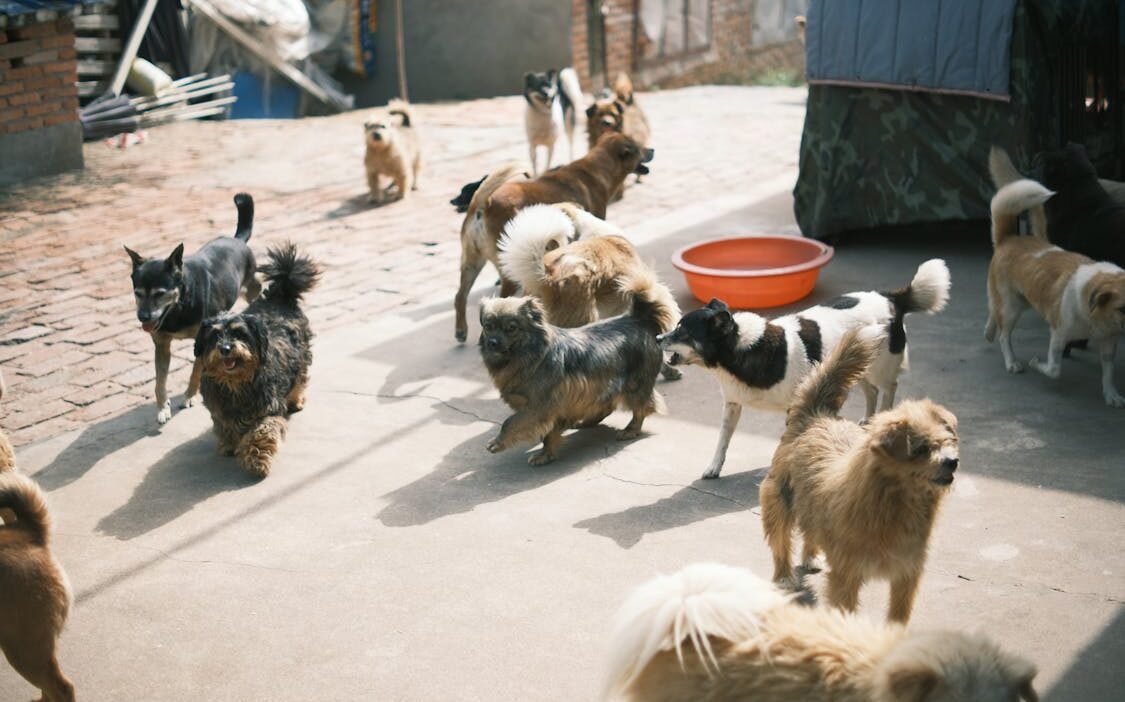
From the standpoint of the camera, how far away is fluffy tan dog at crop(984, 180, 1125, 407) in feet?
19.8

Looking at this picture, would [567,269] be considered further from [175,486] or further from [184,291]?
[175,486]

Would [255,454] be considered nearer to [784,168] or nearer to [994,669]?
[994,669]

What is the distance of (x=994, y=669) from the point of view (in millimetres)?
2553

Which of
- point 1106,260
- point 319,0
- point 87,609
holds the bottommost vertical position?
point 87,609

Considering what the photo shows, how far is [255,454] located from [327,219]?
5892 mm

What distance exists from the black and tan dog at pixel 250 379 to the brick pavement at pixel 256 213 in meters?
1.16

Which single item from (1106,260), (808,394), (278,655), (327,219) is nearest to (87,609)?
(278,655)

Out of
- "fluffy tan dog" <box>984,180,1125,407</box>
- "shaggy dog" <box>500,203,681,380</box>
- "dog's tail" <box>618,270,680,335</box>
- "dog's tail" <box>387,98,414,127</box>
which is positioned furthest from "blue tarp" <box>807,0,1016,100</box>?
"dog's tail" <box>387,98,414,127</box>

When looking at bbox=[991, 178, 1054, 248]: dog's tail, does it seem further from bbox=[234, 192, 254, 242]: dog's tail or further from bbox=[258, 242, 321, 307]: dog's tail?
bbox=[234, 192, 254, 242]: dog's tail

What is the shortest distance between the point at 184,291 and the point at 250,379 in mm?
919

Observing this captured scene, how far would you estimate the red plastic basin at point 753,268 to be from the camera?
7.88 m

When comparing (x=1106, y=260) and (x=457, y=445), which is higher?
(x=1106, y=260)

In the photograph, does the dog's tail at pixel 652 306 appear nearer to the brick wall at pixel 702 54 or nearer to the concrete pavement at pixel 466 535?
the concrete pavement at pixel 466 535

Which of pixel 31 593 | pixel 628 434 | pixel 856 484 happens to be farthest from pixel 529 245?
pixel 31 593
